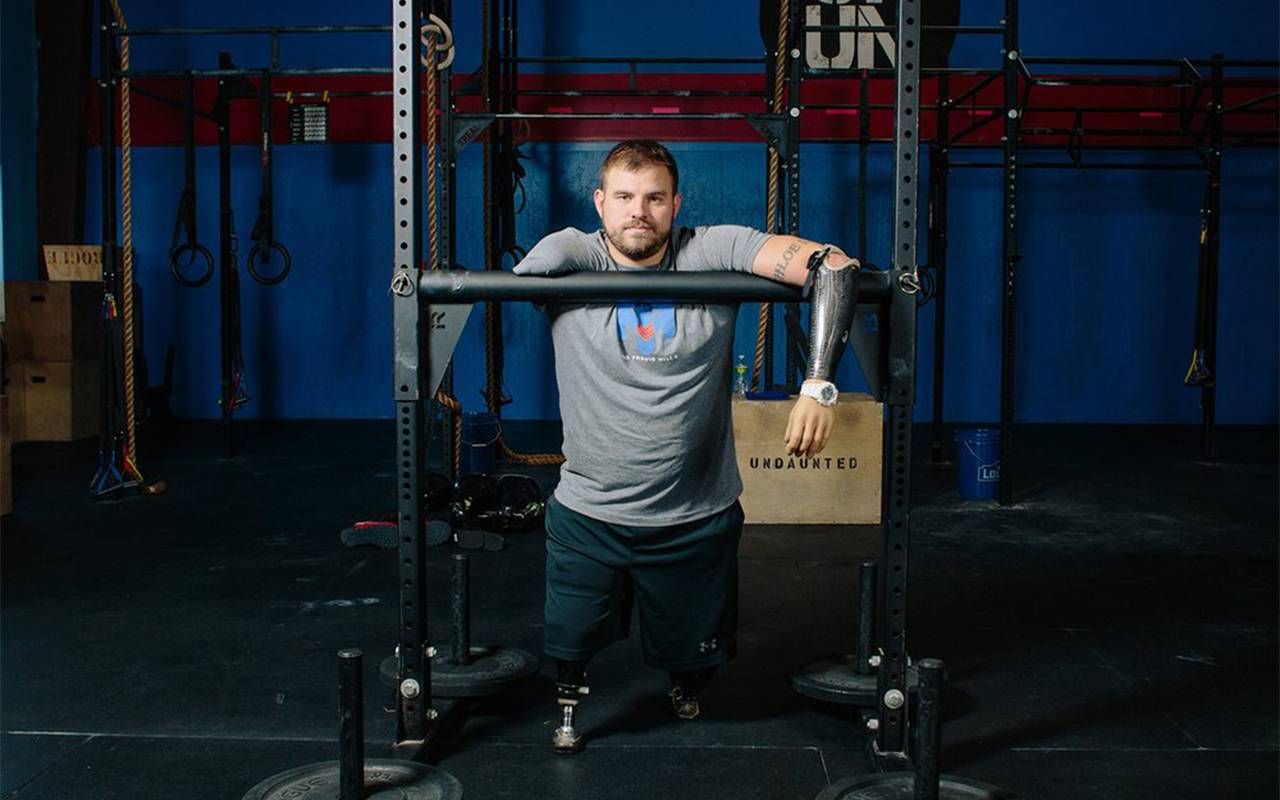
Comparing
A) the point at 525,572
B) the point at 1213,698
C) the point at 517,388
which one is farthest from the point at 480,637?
the point at 517,388

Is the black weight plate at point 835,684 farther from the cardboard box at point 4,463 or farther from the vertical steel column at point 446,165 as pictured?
the cardboard box at point 4,463

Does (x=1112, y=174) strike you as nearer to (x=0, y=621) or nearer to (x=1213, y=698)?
(x=1213, y=698)

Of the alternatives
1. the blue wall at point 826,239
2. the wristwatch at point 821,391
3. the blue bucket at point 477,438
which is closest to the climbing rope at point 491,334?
the blue bucket at point 477,438

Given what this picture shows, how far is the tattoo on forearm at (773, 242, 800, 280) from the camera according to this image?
224 centimetres

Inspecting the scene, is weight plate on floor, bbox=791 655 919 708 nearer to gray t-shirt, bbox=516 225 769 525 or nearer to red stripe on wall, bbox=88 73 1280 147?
gray t-shirt, bbox=516 225 769 525

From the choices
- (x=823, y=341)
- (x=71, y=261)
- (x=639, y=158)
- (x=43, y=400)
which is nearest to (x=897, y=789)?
(x=823, y=341)

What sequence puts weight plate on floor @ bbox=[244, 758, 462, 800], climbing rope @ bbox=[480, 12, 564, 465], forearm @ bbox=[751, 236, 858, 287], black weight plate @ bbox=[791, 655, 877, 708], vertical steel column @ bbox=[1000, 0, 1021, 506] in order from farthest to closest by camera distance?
climbing rope @ bbox=[480, 12, 564, 465], vertical steel column @ bbox=[1000, 0, 1021, 506], black weight plate @ bbox=[791, 655, 877, 708], forearm @ bbox=[751, 236, 858, 287], weight plate on floor @ bbox=[244, 758, 462, 800]

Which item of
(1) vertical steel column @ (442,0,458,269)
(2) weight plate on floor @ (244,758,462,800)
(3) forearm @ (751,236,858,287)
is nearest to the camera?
(2) weight plate on floor @ (244,758,462,800)

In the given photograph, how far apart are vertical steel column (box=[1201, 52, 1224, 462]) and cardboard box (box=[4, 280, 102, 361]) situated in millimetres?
6340

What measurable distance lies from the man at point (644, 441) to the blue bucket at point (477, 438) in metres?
3.39

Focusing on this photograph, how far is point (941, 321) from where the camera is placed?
6277 mm

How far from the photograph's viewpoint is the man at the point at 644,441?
2352mm

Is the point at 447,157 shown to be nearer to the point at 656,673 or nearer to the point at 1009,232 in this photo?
the point at 1009,232

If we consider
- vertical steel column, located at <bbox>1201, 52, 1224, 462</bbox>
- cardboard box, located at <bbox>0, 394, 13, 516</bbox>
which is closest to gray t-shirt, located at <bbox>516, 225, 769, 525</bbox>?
cardboard box, located at <bbox>0, 394, 13, 516</bbox>
